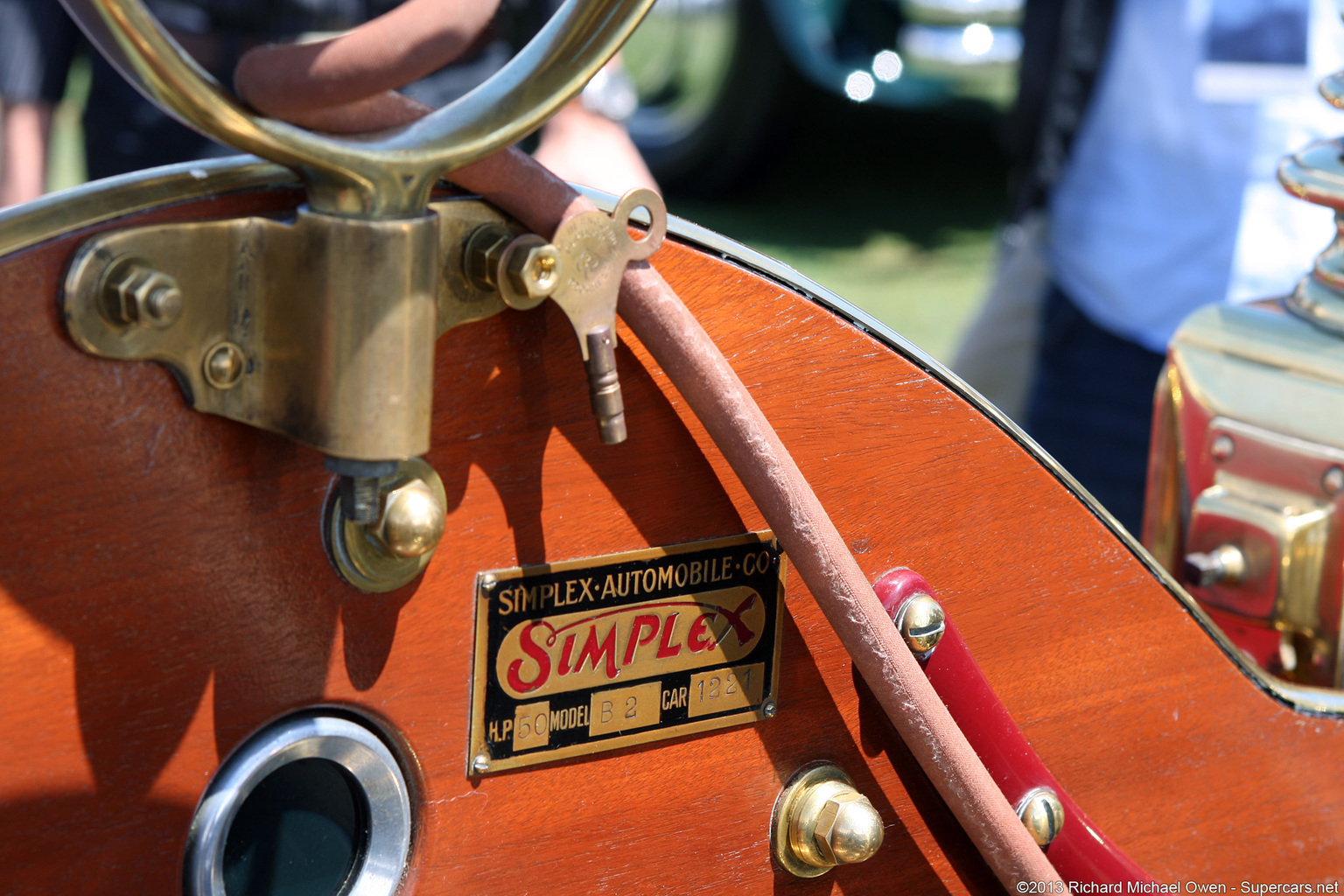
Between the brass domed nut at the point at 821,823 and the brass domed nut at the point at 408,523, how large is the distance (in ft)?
0.91

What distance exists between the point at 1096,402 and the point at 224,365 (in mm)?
2171

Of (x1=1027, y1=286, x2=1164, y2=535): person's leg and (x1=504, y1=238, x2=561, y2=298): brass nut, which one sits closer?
(x1=504, y1=238, x2=561, y2=298): brass nut

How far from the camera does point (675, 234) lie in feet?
2.19

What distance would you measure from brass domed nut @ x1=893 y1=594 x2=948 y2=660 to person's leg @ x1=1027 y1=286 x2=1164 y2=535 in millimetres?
1796

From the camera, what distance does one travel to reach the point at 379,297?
20.5 inches

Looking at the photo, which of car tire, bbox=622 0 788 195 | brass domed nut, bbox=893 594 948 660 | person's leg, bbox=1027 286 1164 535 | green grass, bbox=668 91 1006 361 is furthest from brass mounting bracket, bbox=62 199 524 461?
car tire, bbox=622 0 788 195

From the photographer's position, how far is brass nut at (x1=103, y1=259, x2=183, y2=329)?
502 mm

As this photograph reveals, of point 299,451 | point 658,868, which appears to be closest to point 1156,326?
point 658,868

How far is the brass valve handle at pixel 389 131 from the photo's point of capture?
1.56 feet

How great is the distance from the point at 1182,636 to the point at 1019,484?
18 centimetres

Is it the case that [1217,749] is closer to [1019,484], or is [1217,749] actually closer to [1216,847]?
[1216,847]

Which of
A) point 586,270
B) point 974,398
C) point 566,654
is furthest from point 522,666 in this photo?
point 974,398

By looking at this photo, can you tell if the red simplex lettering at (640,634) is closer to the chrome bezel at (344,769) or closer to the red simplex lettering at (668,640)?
the red simplex lettering at (668,640)

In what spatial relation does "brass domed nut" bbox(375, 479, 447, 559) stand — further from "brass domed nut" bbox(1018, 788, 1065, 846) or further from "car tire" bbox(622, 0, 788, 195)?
"car tire" bbox(622, 0, 788, 195)
